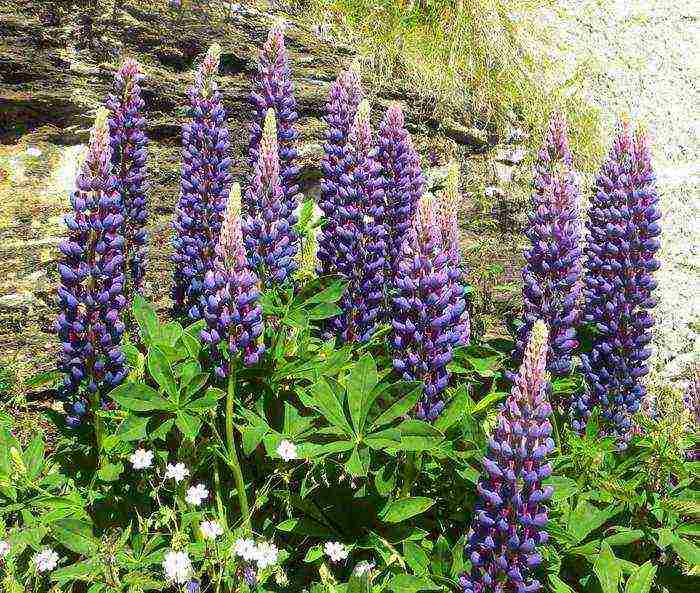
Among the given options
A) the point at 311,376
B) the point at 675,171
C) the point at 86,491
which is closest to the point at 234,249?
the point at 311,376

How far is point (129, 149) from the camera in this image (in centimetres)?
309

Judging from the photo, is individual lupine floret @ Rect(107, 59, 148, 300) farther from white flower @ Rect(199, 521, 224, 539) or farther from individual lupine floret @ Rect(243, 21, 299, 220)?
white flower @ Rect(199, 521, 224, 539)

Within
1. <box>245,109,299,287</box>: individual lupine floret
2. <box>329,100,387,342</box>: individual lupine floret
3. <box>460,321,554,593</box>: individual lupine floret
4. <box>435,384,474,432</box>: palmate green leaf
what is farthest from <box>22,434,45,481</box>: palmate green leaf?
<box>460,321,554,593</box>: individual lupine floret

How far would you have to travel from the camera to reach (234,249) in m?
2.30

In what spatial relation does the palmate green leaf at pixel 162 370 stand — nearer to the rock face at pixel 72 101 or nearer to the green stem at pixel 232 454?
the green stem at pixel 232 454

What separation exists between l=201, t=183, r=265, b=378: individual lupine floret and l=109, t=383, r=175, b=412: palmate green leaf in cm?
20

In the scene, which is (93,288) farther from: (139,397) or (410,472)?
(410,472)

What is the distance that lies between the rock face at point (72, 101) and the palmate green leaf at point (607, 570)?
2.53 meters

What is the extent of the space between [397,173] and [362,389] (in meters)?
1.40

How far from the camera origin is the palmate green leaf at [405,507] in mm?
2193

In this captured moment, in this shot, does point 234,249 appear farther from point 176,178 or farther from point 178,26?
point 178,26

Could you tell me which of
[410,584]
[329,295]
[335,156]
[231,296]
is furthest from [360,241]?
[410,584]

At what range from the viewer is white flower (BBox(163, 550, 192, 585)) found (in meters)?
2.09

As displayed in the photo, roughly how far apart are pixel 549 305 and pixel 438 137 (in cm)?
197
